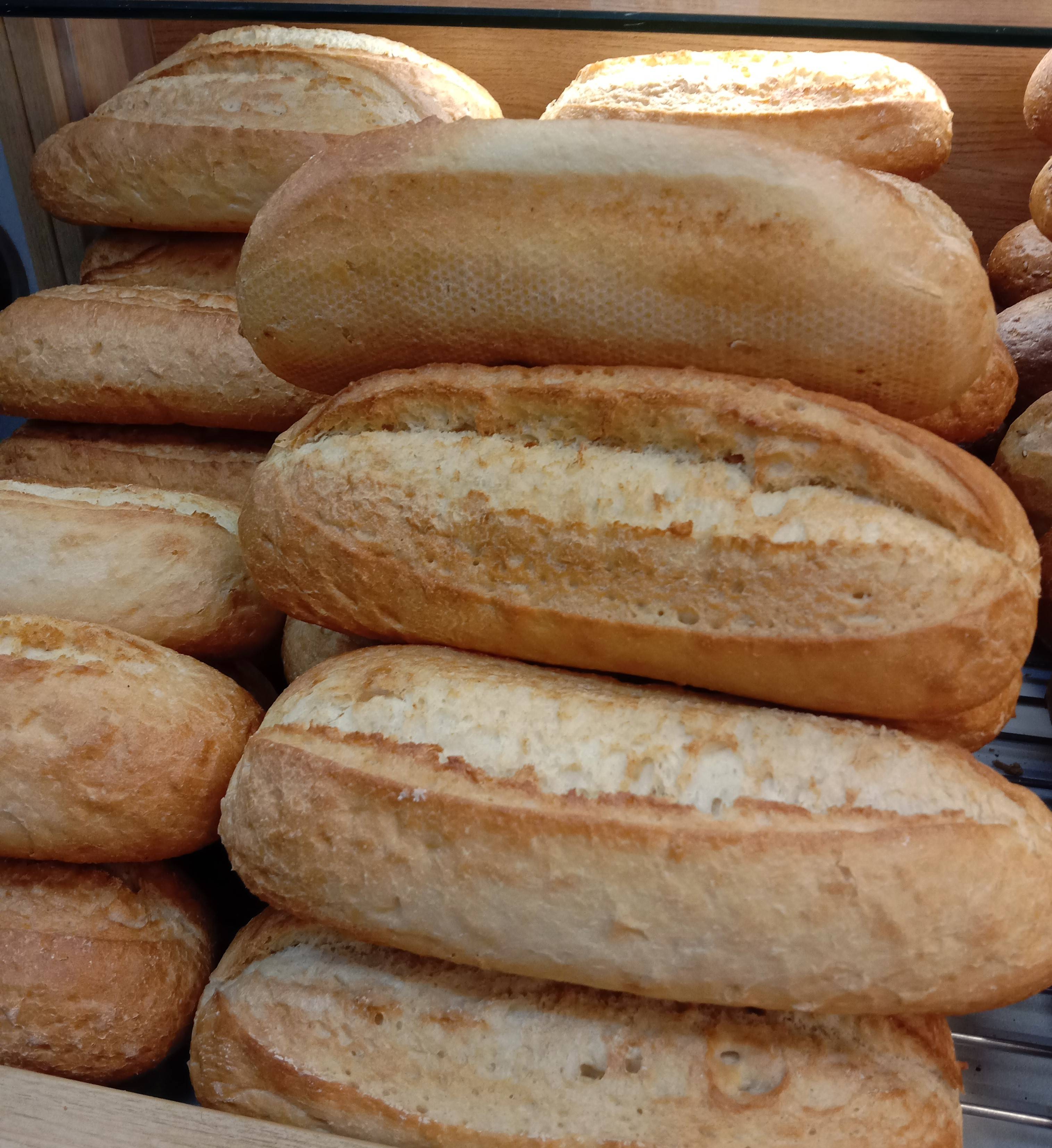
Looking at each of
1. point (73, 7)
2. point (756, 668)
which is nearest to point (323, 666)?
point (756, 668)

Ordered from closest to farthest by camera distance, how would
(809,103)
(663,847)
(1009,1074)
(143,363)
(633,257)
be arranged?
(663,847) < (633,257) < (1009,1074) < (809,103) < (143,363)

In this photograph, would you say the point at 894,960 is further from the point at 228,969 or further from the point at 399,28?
the point at 399,28

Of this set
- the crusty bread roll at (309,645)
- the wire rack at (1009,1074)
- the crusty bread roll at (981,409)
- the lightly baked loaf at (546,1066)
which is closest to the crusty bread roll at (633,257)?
the crusty bread roll at (981,409)

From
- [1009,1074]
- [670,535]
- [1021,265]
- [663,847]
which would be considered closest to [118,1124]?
[663,847]

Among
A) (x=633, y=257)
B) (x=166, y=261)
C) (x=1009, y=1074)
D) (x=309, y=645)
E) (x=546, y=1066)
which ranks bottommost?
(x=1009, y=1074)

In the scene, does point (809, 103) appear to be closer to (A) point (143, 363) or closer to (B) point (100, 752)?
(A) point (143, 363)

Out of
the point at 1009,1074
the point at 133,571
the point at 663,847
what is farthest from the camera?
the point at 133,571

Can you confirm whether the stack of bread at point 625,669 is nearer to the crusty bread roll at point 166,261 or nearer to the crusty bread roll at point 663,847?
the crusty bread roll at point 663,847
